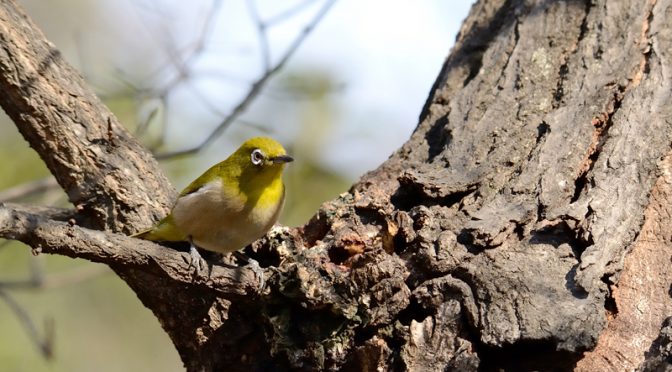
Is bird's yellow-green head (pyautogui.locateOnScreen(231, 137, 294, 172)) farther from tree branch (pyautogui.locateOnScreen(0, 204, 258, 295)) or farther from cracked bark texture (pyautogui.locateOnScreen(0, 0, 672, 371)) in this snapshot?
tree branch (pyautogui.locateOnScreen(0, 204, 258, 295))

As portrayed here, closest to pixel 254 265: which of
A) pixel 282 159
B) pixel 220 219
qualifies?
pixel 220 219

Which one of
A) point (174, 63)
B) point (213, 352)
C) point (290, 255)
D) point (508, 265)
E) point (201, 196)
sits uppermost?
point (174, 63)

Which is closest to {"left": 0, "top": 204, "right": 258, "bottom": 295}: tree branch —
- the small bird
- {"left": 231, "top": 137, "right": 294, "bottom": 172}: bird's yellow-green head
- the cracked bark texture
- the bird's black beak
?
the cracked bark texture

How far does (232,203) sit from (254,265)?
0.68m

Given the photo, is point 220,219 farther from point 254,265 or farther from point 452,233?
point 452,233

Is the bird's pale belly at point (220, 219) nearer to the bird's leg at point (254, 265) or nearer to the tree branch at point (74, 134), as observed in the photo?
the bird's leg at point (254, 265)

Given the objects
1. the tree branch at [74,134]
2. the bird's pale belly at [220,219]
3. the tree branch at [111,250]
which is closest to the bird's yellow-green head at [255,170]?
the bird's pale belly at [220,219]

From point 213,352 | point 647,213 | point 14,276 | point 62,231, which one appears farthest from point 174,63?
point 14,276

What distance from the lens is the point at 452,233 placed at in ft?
10.6

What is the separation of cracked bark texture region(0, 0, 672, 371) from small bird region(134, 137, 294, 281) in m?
0.12

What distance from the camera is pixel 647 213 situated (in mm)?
3432

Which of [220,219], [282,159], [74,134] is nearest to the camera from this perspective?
[74,134]

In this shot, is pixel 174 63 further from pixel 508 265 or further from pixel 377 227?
pixel 508 265

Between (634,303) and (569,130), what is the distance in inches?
37.6
